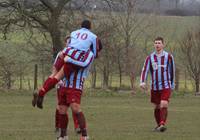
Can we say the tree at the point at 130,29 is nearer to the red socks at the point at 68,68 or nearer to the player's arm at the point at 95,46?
the player's arm at the point at 95,46

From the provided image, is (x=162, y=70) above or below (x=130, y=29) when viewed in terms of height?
below

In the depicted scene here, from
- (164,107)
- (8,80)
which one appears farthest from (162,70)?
(8,80)

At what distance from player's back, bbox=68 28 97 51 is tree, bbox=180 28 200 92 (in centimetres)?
2900

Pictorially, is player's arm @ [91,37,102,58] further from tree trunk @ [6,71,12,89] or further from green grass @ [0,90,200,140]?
tree trunk @ [6,71,12,89]

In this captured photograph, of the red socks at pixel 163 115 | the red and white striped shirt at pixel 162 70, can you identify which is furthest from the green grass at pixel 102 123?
the red and white striped shirt at pixel 162 70

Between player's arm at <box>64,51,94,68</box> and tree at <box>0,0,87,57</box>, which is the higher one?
tree at <box>0,0,87,57</box>

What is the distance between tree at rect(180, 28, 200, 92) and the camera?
3985 cm

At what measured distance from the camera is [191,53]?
40375 mm

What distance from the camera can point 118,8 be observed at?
39188mm

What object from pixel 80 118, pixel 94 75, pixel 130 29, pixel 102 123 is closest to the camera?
pixel 80 118

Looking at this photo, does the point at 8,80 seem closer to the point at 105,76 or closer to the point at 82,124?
the point at 105,76

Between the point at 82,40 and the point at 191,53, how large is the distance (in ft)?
99.0

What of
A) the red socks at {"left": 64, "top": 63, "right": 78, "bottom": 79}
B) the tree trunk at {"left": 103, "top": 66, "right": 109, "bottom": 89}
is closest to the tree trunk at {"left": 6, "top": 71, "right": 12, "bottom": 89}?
the tree trunk at {"left": 103, "top": 66, "right": 109, "bottom": 89}

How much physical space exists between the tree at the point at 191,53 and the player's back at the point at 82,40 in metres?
29.0
